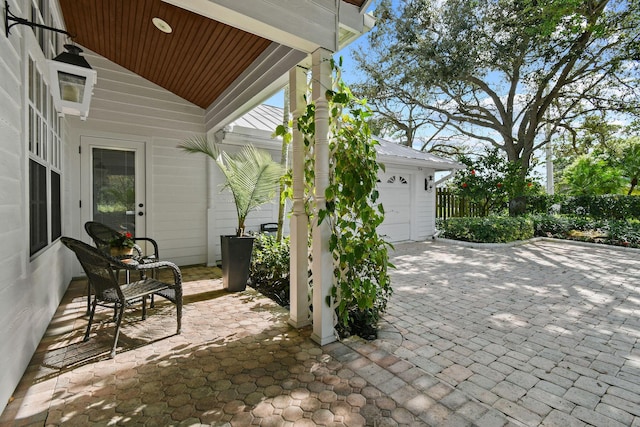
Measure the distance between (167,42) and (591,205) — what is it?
11301mm

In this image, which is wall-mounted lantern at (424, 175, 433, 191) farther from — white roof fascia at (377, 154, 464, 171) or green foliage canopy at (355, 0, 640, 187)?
green foliage canopy at (355, 0, 640, 187)

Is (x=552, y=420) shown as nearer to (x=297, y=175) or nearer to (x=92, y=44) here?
(x=297, y=175)

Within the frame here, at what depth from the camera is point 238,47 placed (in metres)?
3.28

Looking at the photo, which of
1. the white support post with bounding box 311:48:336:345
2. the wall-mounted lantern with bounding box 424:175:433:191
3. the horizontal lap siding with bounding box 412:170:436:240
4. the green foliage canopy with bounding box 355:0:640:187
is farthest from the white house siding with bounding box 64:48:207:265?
the green foliage canopy with bounding box 355:0:640:187

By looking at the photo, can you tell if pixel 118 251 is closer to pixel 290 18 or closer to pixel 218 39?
pixel 218 39

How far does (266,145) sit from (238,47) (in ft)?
8.49

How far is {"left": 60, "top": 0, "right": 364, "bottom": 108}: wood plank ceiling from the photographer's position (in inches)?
121

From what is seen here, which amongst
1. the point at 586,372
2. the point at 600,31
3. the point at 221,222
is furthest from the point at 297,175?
the point at 600,31

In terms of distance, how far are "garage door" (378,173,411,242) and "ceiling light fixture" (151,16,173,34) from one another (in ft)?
17.7

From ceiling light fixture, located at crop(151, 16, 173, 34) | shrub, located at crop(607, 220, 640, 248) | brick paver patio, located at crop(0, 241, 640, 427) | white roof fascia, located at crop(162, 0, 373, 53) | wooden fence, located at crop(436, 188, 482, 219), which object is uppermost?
ceiling light fixture, located at crop(151, 16, 173, 34)

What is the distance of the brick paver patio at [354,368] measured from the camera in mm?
1709

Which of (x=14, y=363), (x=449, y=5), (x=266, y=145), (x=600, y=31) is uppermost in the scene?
(x=449, y=5)

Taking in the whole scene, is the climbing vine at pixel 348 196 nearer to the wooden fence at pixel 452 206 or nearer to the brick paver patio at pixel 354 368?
the brick paver patio at pixel 354 368

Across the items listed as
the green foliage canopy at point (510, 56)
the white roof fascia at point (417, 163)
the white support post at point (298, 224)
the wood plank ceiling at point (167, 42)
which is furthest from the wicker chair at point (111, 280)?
the green foliage canopy at point (510, 56)
